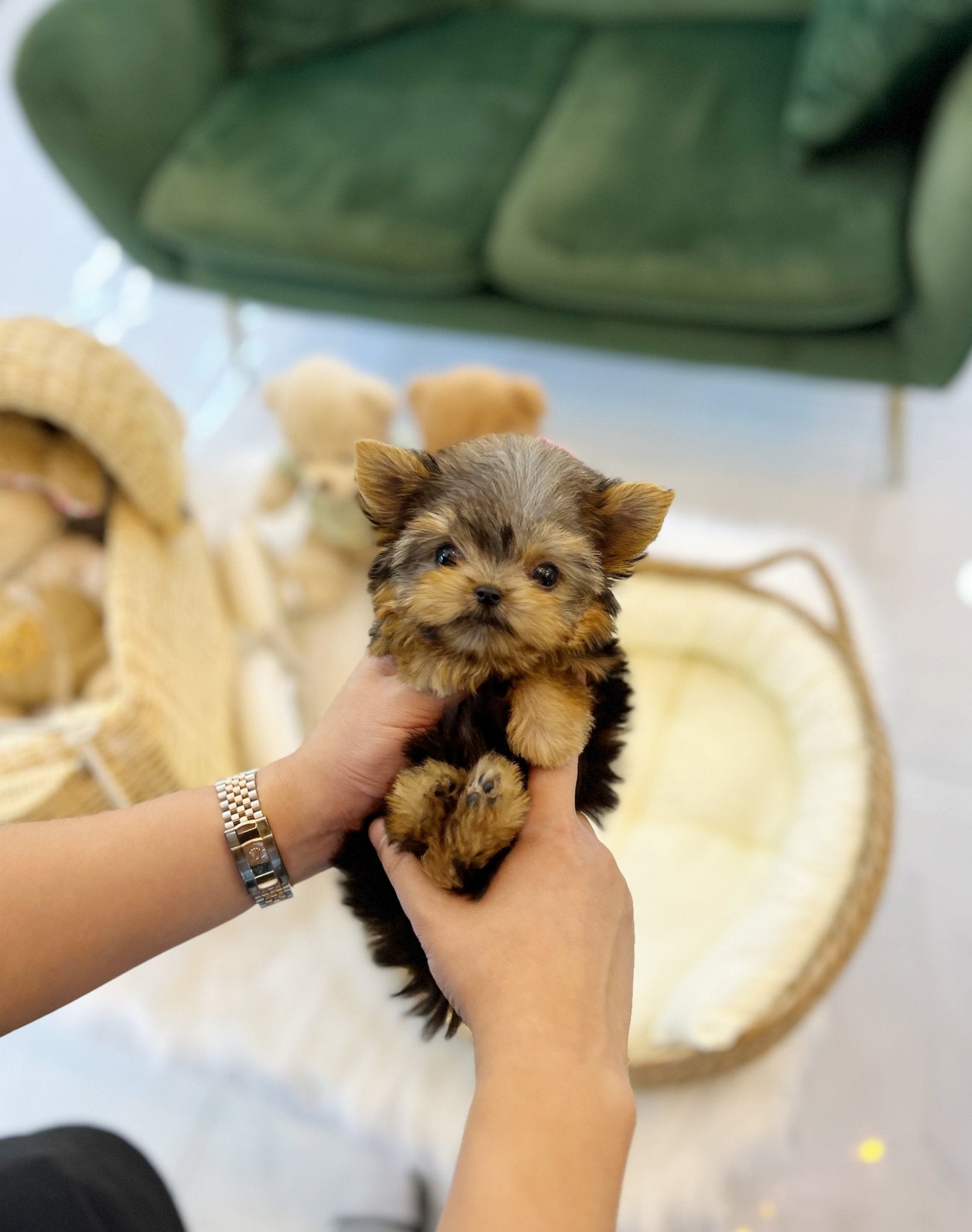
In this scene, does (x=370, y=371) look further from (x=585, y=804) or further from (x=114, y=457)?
(x=585, y=804)

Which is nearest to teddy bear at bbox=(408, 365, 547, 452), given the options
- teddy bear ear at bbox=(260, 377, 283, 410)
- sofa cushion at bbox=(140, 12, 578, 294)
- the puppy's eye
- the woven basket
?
teddy bear ear at bbox=(260, 377, 283, 410)

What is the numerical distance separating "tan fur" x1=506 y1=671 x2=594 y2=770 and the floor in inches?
42.9

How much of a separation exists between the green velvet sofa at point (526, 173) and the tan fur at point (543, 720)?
1503 millimetres

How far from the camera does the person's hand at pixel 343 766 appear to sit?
2.92 ft

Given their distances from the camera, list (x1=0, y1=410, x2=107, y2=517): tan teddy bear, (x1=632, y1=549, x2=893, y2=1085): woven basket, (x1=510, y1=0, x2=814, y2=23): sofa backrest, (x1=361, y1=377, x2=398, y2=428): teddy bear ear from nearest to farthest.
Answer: (x1=632, y1=549, x2=893, y2=1085): woven basket
(x1=0, y1=410, x2=107, y2=517): tan teddy bear
(x1=361, y1=377, x2=398, y2=428): teddy bear ear
(x1=510, y1=0, x2=814, y2=23): sofa backrest

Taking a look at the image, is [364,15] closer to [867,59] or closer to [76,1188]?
[867,59]

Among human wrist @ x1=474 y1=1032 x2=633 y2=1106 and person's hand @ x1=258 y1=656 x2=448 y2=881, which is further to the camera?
person's hand @ x1=258 y1=656 x2=448 y2=881

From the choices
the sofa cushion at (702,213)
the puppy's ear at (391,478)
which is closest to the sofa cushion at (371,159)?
the sofa cushion at (702,213)

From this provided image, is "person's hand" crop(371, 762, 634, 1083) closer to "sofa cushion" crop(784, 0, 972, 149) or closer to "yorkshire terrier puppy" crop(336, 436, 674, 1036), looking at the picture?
"yorkshire terrier puppy" crop(336, 436, 674, 1036)

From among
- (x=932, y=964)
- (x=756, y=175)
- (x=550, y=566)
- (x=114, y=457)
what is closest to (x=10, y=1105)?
(x=114, y=457)

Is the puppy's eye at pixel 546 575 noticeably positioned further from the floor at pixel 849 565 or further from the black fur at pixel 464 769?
the floor at pixel 849 565

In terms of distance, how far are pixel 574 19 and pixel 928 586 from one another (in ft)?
6.04

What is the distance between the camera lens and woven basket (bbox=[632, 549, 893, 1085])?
1.33 metres

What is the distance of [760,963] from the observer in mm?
1384
